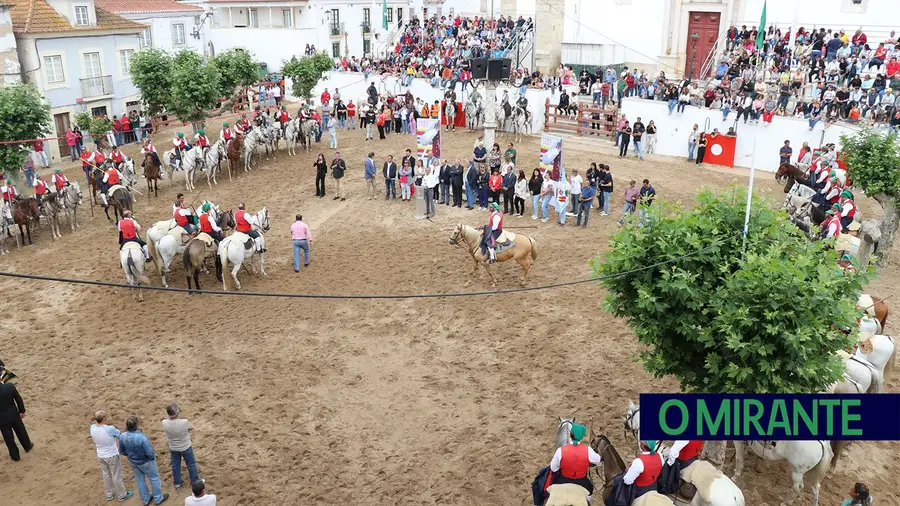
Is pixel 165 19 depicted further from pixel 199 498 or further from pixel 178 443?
pixel 199 498

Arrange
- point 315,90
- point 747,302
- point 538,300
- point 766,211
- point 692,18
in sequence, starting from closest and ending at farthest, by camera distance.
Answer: point 747,302 < point 766,211 < point 538,300 < point 692,18 < point 315,90

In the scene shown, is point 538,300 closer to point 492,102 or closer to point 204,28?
point 492,102

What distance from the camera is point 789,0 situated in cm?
3073

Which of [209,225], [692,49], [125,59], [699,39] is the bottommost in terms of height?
[209,225]

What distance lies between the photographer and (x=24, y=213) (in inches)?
743

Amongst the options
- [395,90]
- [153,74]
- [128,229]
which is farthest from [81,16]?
[128,229]

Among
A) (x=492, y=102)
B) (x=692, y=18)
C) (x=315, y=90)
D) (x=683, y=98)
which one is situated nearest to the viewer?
(x=492, y=102)

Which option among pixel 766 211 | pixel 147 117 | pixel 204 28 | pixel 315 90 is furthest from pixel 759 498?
pixel 204 28

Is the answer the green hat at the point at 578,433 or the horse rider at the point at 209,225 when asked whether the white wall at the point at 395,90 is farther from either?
the green hat at the point at 578,433

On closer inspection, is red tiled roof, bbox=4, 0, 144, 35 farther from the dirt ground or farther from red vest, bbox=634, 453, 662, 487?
red vest, bbox=634, 453, 662, 487

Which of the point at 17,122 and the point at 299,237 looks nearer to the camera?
the point at 299,237

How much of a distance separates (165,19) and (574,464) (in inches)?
1511

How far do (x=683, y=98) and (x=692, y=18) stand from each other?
9.13 m

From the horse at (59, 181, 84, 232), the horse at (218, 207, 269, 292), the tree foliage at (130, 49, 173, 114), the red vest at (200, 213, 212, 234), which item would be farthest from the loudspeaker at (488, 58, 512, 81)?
the tree foliage at (130, 49, 173, 114)
